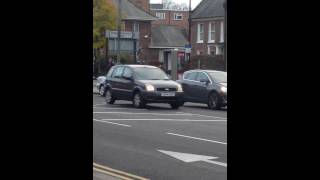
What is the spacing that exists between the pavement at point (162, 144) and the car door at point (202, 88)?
286 centimetres

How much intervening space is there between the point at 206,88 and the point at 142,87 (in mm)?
2356

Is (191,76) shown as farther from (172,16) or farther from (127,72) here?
(172,16)

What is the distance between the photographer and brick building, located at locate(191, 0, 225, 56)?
5619 cm

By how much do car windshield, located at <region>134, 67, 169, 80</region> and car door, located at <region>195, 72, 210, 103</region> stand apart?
3.97 feet

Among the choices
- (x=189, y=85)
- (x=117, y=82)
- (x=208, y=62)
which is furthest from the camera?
(x=208, y=62)

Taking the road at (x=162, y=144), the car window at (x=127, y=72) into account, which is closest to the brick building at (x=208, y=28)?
the car window at (x=127, y=72)

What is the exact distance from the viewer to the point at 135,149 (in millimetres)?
9773

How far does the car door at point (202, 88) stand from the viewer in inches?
784

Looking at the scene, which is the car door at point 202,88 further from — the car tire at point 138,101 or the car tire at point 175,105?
the car tire at point 138,101

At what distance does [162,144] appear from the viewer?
10.4 m

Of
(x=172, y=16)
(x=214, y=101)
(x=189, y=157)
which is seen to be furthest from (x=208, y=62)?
(x=172, y=16)
